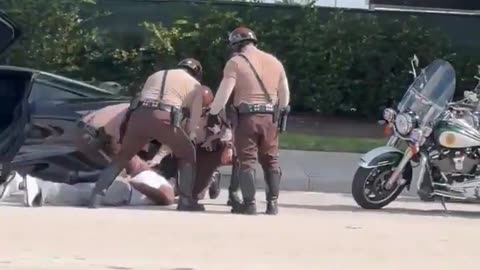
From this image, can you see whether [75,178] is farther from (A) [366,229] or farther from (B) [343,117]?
(B) [343,117]

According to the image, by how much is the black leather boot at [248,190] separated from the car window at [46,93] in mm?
2253

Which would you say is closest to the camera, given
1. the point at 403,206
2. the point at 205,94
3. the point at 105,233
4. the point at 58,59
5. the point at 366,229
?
the point at 105,233

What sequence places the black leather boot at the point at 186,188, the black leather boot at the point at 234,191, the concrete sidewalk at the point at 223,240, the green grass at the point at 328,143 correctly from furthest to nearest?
the green grass at the point at 328,143
the black leather boot at the point at 234,191
the black leather boot at the point at 186,188
the concrete sidewalk at the point at 223,240

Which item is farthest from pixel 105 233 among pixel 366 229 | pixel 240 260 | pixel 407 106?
pixel 407 106

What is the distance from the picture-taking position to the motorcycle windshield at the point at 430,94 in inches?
524

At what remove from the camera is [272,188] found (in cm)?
1238

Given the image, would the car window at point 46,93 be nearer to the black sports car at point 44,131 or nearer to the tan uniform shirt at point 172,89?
the black sports car at point 44,131

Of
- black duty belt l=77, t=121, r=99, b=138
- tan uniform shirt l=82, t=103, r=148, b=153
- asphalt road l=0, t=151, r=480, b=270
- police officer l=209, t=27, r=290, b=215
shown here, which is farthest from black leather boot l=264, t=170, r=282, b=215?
black duty belt l=77, t=121, r=99, b=138

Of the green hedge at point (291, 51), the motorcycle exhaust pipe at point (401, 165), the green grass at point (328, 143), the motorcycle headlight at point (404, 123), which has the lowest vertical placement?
the green grass at point (328, 143)

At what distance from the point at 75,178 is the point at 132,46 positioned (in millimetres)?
10221

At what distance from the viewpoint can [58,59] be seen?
22625mm

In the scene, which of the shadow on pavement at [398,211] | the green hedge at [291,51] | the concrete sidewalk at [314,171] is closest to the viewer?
the shadow on pavement at [398,211]

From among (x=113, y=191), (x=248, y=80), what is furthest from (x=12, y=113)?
(x=248, y=80)

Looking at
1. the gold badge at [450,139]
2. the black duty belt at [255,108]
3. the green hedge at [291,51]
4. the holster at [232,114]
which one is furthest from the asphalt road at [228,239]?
the green hedge at [291,51]
